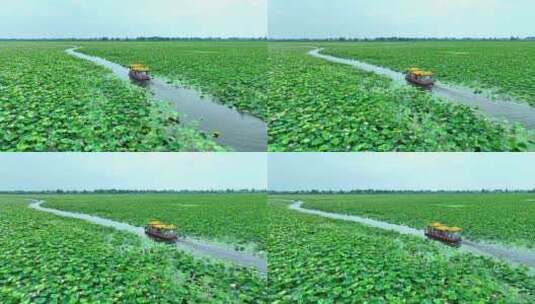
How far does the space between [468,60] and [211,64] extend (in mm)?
3246

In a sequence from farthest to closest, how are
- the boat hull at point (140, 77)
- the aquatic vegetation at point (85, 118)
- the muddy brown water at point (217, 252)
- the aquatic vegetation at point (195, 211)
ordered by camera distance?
the boat hull at point (140, 77) < the aquatic vegetation at point (195, 211) < the muddy brown water at point (217, 252) < the aquatic vegetation at point (85, 118)

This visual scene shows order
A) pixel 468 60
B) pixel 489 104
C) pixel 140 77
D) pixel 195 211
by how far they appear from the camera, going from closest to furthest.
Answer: pixel 489 104, pixel 195 211, pixel 140 77, pixel 468 60

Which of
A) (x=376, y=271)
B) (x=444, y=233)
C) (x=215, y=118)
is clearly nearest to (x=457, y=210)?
(x=444, y=233)

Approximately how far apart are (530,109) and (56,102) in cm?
507

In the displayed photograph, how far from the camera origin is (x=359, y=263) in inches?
208

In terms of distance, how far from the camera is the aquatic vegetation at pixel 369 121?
5.41 meters

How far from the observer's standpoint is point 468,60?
6789mm

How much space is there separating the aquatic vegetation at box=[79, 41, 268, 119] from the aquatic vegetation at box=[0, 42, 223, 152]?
653 mm

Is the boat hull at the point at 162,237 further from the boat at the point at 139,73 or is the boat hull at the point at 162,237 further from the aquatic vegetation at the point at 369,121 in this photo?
the boat at the point at 139,73

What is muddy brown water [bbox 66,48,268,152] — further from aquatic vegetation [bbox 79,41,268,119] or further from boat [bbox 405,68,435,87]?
boat [bbox 405,68,435,87]

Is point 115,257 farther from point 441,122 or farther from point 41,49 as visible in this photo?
point 41,49

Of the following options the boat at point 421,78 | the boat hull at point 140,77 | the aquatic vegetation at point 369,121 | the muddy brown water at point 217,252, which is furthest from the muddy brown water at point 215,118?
the boat at point 421,78

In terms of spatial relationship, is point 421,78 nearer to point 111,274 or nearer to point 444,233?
point 444,233

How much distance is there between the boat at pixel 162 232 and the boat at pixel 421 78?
314 centimetres
